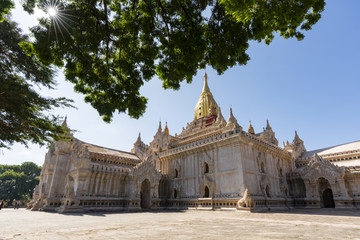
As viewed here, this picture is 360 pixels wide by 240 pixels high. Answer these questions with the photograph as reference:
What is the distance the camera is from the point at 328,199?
3391cm

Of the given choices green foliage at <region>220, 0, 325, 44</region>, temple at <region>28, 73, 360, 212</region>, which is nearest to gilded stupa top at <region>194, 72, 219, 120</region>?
temple at <region>28, 73, 360, 212</region>

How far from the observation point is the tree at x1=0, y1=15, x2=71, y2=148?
9.92 metres

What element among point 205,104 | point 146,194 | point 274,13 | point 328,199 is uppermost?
point 205,104

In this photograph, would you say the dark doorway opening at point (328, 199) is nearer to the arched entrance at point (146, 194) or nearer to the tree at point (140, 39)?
the arched entrance at point (146, 194)

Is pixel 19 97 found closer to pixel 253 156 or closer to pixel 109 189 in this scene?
pixel 109 189

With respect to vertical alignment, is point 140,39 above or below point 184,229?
above

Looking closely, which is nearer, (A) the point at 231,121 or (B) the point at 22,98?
(B) the point at 22,98

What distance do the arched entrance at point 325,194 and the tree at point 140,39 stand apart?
106 feet

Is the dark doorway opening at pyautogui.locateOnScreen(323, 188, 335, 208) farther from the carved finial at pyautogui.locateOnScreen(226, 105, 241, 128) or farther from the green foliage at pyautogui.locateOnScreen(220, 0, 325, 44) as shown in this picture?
the green foliage at pyautogui.locateOnScreen(220, 0, 325, 44)

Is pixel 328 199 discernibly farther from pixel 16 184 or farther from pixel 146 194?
pixel 16 184

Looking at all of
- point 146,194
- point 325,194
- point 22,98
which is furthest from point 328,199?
point 22,98

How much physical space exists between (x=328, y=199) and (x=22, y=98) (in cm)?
4121

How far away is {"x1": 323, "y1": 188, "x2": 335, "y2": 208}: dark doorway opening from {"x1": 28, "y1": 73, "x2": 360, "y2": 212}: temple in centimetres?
13

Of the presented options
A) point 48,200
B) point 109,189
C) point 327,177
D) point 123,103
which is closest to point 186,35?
point 123,103
